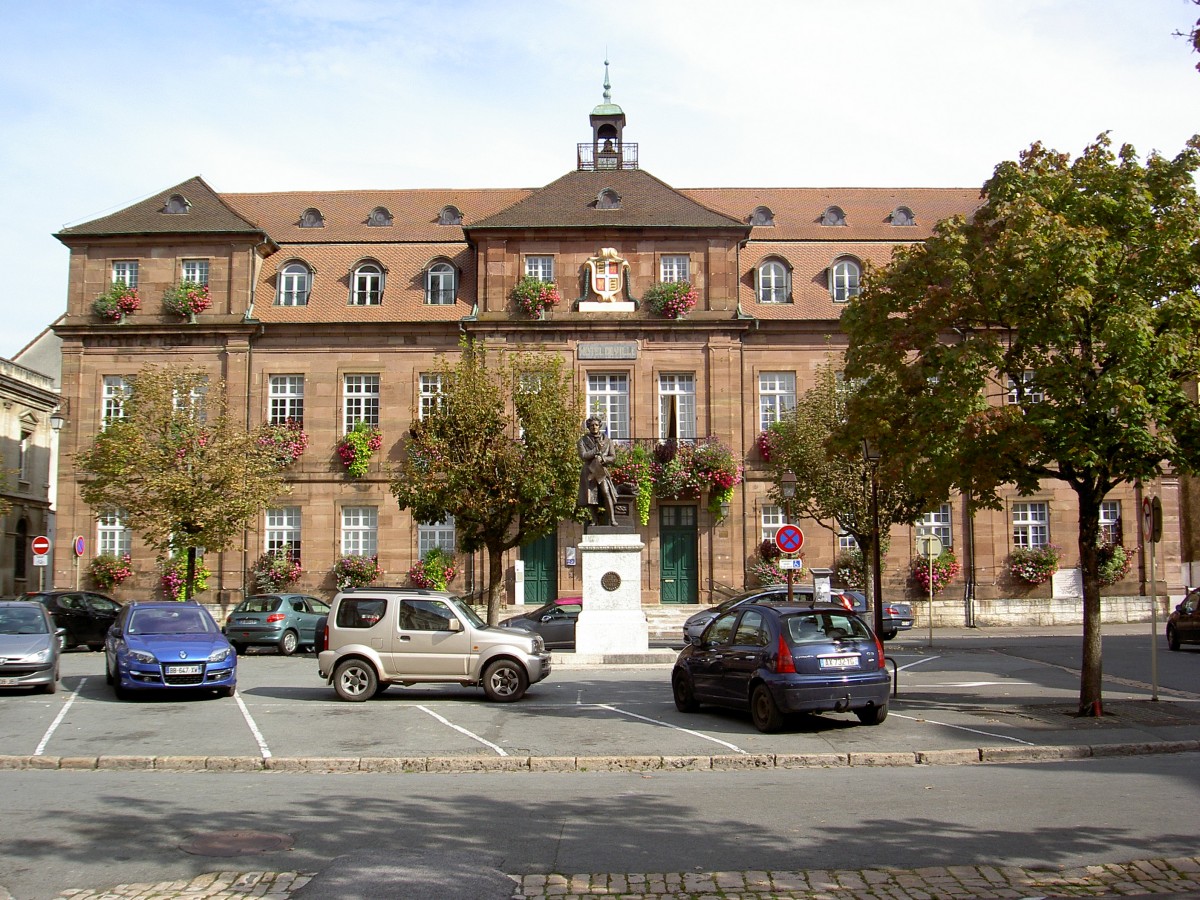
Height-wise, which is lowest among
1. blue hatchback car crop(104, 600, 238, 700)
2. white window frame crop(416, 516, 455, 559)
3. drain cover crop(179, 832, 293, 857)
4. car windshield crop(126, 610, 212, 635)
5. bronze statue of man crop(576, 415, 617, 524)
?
drain cover crop(179, 832, 293, 857)

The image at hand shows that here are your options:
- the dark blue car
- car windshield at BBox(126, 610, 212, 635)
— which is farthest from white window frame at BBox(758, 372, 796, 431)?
the dark blue car

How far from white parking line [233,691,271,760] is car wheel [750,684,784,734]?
5.50m

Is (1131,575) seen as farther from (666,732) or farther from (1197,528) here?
(666,732)

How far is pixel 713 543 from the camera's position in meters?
A: 36.2

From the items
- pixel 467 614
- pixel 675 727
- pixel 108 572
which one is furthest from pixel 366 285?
pixel 675 727

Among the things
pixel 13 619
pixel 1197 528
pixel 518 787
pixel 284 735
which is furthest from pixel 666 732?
pixel 1197 528

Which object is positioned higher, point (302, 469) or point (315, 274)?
point (315, 274)

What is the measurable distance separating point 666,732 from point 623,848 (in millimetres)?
5729

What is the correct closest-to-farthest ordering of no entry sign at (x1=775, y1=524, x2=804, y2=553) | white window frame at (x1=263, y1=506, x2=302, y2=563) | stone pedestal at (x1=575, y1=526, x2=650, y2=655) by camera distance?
no entry sign at (x1=775, y1=524, x2=804, y2=553)
stone pedestal at (x1=575, y1=526, x2=650, y2=655)
white window frame at (x1=263, y1=506, x2=302, y2=563)

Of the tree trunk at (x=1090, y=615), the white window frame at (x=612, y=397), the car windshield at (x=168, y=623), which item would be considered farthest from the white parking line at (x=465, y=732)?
the white window frame at (x=612, y=397)

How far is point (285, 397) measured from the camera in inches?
1492

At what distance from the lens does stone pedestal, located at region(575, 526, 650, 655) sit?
74.8 ft

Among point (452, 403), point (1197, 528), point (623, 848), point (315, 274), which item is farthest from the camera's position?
point (1197, 528)

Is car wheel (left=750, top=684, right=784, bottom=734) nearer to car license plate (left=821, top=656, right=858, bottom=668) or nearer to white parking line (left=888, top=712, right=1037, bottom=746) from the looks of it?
car license plate (left=821, top=656, right=858, bottom=668)
